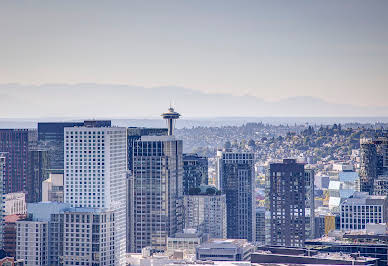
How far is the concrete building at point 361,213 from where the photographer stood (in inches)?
2469

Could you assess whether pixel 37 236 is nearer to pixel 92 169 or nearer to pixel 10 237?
pixel 10 237

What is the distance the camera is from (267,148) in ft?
348

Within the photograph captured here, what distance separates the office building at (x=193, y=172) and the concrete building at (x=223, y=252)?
10.1 meters

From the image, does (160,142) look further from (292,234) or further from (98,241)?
(98,241)

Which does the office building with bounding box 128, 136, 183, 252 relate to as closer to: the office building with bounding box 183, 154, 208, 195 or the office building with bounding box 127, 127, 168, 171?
the office building with bounding box 127, 127, 168, 171

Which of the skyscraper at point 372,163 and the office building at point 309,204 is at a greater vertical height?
the skyscraper at point 372,163

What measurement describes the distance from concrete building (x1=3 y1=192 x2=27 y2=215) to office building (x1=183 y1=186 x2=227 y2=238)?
1004 cm

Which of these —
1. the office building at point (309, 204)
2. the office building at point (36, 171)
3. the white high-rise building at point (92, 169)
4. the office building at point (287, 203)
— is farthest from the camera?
the office building at point (36, 171)

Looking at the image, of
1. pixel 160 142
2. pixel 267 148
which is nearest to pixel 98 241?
pixel 160 142

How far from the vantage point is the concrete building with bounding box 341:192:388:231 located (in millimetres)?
62719

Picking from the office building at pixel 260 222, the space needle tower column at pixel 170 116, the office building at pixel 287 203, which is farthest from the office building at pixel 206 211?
the space needle tower column at pixel 170 116

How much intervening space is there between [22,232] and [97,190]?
172 inches

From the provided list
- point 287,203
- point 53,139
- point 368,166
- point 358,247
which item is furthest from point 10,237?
point 368,166

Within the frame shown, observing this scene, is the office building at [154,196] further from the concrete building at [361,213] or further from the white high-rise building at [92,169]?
the concrete building at [361,213]
